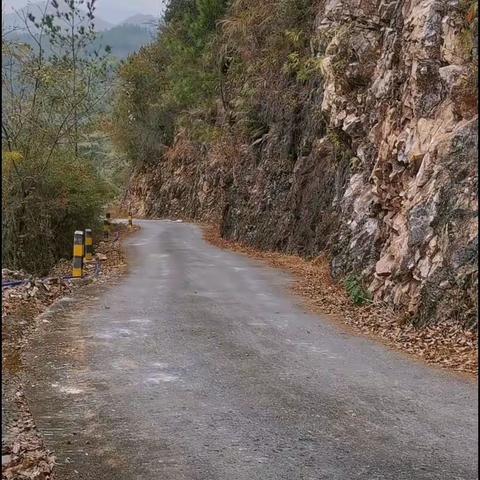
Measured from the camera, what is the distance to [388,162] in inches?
480

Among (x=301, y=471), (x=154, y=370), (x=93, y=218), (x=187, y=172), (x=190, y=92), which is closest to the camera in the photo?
(x=301, y=471)

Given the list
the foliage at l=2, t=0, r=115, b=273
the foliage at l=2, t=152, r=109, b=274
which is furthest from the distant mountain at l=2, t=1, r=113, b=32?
the foliage at l=2, t=152, r=109, b=274

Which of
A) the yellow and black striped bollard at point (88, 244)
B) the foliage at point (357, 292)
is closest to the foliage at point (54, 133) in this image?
the yellow and black striped bollard at point (88, 244)

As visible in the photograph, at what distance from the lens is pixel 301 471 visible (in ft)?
13.0

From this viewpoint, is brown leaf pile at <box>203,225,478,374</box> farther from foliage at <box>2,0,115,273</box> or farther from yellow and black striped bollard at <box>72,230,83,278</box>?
foliage at <box>2,0,115,273</box>

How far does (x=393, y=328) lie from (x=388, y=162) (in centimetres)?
456

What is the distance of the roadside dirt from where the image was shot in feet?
12.6

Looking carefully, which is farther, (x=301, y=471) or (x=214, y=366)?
(x=214, y=366)

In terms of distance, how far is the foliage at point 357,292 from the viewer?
10557mm

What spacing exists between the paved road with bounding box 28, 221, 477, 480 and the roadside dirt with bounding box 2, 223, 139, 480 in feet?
0.47

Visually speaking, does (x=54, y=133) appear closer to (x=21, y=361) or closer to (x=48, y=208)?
(x=48, y=208)

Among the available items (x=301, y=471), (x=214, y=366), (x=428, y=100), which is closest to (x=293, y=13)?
(x=428, y=100)

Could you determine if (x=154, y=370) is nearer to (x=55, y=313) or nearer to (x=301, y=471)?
(x=301, y=471)

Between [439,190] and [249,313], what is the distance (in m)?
3.42
